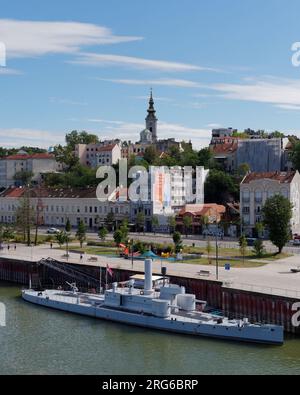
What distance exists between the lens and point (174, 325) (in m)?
45.2

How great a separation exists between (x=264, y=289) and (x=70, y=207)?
60.7 metres

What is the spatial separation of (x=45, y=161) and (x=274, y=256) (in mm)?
94767

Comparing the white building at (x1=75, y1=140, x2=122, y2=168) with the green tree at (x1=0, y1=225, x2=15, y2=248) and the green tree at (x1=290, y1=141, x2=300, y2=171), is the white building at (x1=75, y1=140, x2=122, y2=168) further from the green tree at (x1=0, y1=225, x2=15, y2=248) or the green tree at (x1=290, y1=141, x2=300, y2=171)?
the green tree at (x1=0, y1=225, x2=15, y2=248)

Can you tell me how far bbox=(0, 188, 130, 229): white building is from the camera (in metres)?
98.9

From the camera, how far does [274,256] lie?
2579 inches

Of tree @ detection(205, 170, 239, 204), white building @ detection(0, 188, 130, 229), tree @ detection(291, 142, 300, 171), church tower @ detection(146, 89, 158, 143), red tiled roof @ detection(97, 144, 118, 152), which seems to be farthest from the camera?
church tower @ detection(146, 89, 158, 143)

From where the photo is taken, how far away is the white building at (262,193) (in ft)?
279

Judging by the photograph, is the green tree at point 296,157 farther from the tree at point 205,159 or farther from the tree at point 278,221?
the tree at point 278,221

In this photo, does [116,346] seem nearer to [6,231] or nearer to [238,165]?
[6,231]

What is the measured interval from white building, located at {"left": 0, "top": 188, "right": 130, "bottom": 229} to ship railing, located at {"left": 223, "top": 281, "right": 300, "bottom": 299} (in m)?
48.1

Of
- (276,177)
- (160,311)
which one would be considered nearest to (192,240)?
(276,177)

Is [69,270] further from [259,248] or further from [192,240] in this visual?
[192,240]

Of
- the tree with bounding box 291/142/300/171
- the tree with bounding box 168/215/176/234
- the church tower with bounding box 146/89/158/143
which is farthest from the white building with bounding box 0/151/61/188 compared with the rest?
the tree with bounding box 168/215/176/234

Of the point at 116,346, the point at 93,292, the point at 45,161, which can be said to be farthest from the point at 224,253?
the point at 45,161
